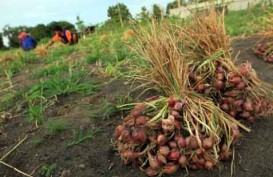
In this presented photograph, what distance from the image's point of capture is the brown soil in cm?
232

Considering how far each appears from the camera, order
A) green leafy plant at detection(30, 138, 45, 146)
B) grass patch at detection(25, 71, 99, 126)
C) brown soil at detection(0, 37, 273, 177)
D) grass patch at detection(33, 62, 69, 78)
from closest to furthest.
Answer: brown soil at detection(0, 37, 273, 177)
green leafy plant at detection(30, 138, 45, 146)
grass patch at detection(25, 71, 99, 126)
grass patch at detection(33, 62, 69, 78)

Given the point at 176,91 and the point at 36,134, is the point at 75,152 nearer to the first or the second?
the point at 36,134

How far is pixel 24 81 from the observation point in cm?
471

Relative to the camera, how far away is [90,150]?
265cm

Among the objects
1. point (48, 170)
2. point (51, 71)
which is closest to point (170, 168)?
point (48, 170)

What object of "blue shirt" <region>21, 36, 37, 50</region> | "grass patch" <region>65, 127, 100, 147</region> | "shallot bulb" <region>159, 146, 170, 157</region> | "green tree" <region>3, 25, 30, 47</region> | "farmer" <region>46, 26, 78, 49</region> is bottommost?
"green tree" <region>3, 25, 30, 47</region>

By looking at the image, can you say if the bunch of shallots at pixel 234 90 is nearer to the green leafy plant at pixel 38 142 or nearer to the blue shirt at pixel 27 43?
the green leafy plant at pixel 38 142

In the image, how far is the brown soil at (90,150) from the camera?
2.32 meters

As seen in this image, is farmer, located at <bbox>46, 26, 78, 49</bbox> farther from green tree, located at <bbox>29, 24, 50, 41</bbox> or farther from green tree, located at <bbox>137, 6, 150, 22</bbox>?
green tree, located at <bbox>29, 24, 50, 41</bbox>

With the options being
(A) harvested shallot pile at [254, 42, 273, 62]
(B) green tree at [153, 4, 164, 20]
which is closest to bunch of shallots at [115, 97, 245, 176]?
(B) green tree at [153, 4, 164, 20]

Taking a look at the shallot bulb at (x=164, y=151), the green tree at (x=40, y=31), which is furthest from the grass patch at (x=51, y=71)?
the green tree at (x=40, y=31)

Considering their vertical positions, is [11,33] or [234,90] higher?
[234,90]

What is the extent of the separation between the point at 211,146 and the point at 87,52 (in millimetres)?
3903

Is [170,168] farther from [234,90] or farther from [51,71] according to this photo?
[51,71]
